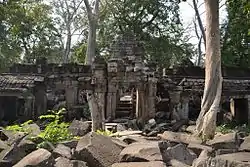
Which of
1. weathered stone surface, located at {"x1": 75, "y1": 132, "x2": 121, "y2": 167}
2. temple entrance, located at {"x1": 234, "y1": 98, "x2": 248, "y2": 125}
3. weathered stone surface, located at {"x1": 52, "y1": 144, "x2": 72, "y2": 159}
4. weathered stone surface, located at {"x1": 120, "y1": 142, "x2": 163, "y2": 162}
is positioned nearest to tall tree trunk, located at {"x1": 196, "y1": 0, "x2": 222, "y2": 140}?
weathered stone surface, located at {"x1": 120, "y1": 142, "x2": 163, "y2": 162}

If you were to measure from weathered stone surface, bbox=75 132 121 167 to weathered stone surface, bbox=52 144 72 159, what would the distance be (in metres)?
0.17

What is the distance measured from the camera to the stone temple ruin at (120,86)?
47.2 ft

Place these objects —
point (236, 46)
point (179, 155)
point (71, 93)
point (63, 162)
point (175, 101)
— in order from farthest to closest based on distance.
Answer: point (236, 46), point (71, 93), point (175, 101), point (179, 155), point (63, 162)

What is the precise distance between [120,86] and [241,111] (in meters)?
6.25

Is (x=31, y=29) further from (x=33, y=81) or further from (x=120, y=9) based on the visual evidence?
(x=33, y=81)

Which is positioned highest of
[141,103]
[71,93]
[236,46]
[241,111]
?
[236,46]

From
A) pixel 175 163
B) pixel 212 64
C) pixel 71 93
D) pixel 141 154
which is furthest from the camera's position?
pixel 71 93

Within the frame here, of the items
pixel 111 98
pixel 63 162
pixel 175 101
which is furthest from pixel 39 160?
pixel 175 101

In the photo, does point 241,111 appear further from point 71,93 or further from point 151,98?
point 71,93

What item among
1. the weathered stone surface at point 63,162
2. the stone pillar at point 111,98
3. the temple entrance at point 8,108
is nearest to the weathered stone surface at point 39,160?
Result: the weathered stone surface at point 63,162

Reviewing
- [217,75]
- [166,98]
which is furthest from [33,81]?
[217,75]

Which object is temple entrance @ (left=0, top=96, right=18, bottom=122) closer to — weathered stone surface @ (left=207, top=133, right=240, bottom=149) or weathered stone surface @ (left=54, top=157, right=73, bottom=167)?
weathered stone surface @ (left=207, top=133, right=240, bottom=149)

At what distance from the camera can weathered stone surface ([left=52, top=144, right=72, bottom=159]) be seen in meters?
5.53

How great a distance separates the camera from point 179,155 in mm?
5965
